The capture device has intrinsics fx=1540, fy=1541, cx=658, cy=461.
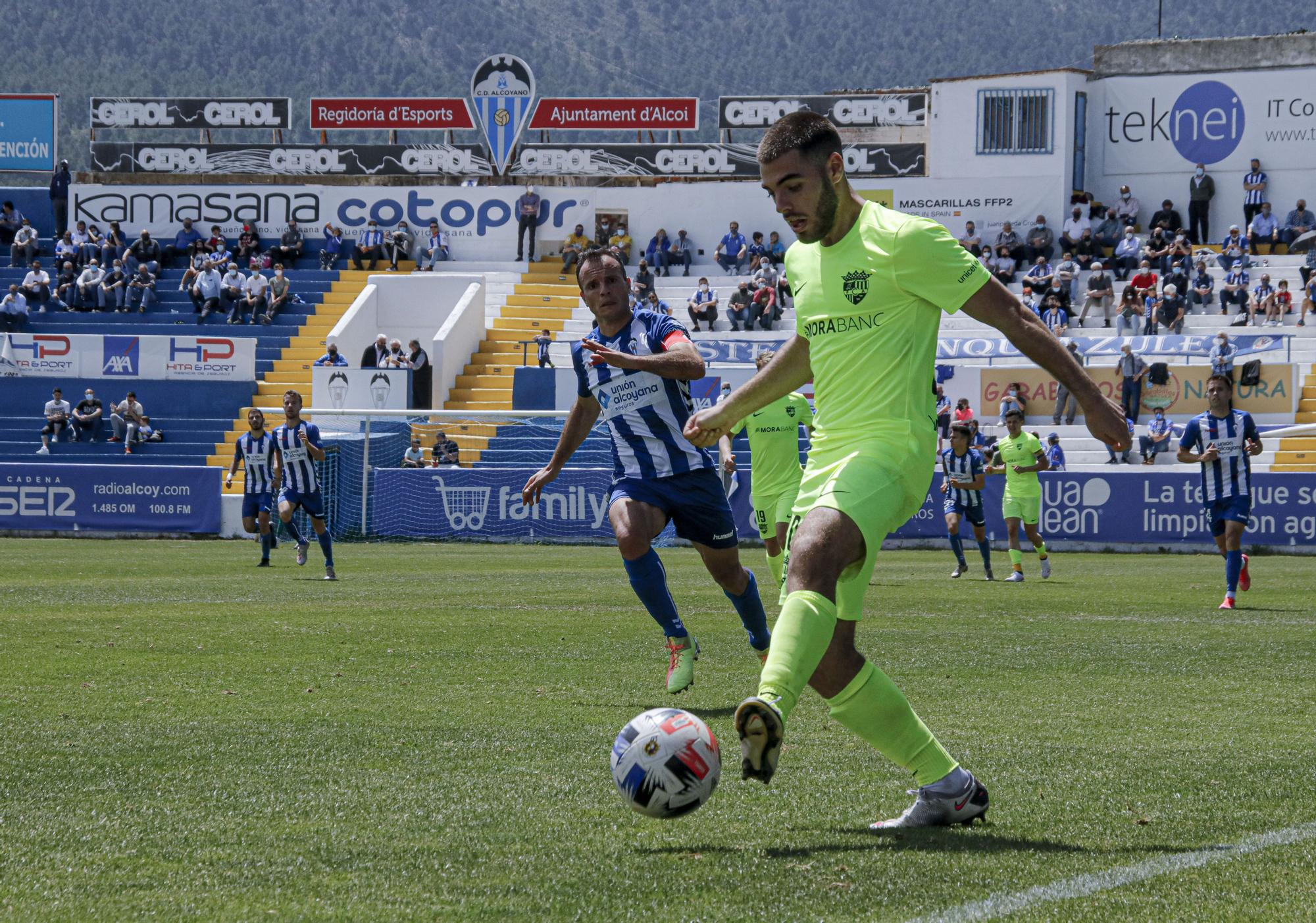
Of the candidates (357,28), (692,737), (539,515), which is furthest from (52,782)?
(357,28)

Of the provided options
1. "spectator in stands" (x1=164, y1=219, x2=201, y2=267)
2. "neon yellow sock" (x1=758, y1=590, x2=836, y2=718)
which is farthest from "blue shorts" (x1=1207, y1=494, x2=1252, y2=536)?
"spectator in stands" (x1=164, y1=219, x2=201, y2=267)

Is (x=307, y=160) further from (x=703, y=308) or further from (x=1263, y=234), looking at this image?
(x=1263, y=234)

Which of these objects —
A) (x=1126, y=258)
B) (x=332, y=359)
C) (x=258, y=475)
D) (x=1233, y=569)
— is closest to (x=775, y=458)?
(x=1233, y=569)

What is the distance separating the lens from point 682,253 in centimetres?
4200

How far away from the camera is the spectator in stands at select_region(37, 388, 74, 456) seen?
33969 mm

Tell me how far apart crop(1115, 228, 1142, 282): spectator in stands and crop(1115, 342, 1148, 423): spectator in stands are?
5669 mm

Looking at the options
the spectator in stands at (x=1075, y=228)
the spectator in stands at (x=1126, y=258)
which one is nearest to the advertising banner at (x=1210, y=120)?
the spectator in stands at (x=1075, y=228)

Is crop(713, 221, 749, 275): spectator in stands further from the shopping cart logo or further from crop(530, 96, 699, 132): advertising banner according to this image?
the shopping cart logo

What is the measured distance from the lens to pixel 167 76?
128 meters

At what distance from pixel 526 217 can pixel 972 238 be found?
40.8 ft

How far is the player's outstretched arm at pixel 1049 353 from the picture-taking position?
4.63 m

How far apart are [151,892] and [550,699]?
405cm

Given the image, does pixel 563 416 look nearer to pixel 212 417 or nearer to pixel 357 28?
pixel 212 417

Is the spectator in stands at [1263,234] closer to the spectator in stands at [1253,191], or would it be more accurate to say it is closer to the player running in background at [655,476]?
the spectator in stands at [1253,191]
